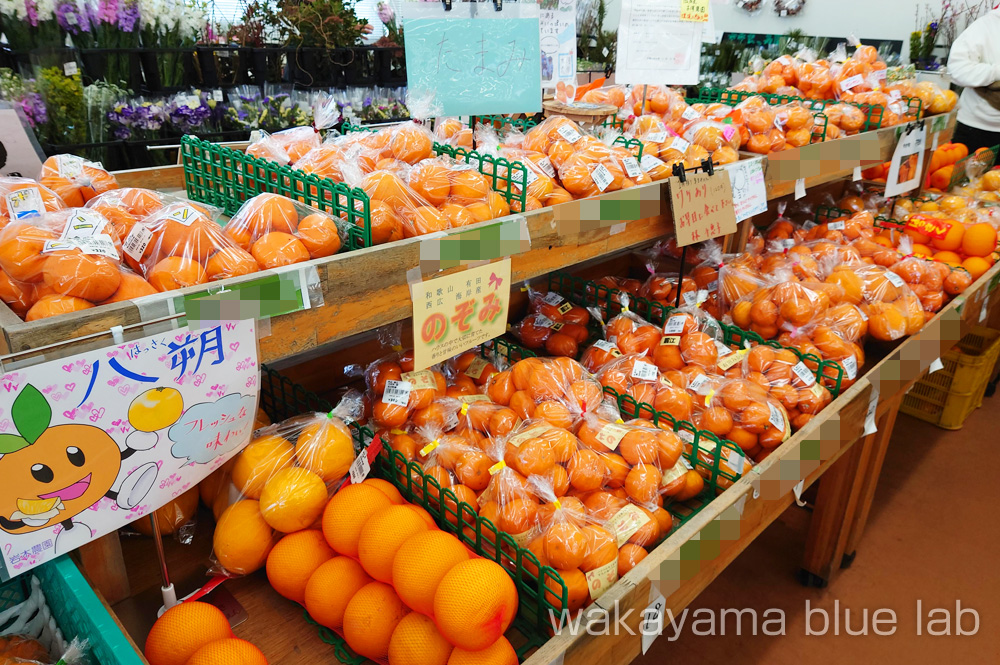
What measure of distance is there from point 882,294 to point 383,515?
5.51 feet

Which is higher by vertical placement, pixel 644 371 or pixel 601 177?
pixel 601 177

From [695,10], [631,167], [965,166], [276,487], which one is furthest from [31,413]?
[965,166]

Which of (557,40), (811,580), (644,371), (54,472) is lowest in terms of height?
(811,580)

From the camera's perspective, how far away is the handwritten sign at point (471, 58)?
1.31 m

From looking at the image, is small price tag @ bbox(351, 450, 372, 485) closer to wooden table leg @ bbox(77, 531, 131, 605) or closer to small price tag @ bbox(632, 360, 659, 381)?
wooden table leg @ bbox(77, 531, 131, 605)

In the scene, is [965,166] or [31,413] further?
[965,166]

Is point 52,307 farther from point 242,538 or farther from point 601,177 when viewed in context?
point 601,177

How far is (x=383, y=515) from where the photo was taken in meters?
1.02

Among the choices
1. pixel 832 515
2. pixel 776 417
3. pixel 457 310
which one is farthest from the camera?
pixel 832 515

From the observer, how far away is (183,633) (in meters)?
0.89

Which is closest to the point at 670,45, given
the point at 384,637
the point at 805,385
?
the point at 805,385

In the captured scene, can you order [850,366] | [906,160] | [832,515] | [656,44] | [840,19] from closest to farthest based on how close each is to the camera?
[850,366], [656,44], [832,515], [906,160], [840,19]

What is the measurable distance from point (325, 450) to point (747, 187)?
1.37 metres

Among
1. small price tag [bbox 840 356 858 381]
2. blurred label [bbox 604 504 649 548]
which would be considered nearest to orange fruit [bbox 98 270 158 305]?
blurred label [bbox 604 504 649 548]
